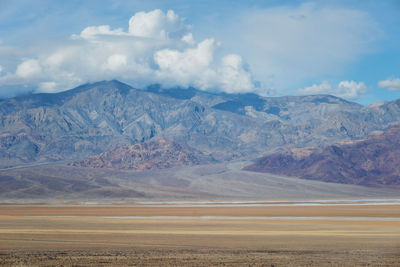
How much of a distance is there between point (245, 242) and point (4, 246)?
55.0ft

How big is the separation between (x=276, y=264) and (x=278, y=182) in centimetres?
17026

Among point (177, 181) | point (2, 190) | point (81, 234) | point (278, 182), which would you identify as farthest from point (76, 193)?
point (81, 234)

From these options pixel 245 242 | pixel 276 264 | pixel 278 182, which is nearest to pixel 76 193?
pixel 278 182

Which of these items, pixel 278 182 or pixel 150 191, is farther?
pixel 278 182

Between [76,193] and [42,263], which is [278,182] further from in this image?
[42,263]

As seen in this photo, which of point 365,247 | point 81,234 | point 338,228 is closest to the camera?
point 365,247

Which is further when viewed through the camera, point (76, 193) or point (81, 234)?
point (76, 193)

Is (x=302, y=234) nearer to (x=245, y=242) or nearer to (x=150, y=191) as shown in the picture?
(x=245, y=242)

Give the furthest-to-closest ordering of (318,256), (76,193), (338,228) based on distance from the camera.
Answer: (76,193) < (338,228) < (318,256)

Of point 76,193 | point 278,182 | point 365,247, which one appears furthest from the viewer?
point 278,182

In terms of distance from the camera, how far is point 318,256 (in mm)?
27797

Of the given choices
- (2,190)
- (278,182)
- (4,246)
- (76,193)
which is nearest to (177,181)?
(278,182)

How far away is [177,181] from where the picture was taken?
654 ft

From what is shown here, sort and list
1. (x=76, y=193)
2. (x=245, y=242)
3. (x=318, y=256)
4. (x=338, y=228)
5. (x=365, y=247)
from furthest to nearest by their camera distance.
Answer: (x=76, y=193)
(x=338, y=228)
(x=245, y=242)
(x=365, y=247)
(x=318, y=256)
